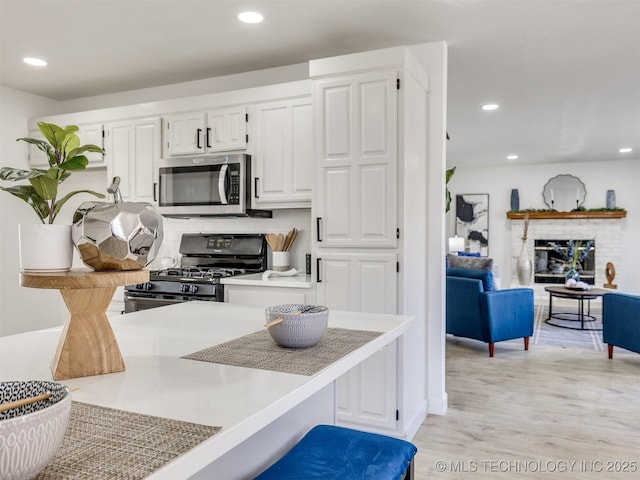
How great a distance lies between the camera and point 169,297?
351cm

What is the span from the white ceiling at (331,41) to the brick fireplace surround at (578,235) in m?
4.08

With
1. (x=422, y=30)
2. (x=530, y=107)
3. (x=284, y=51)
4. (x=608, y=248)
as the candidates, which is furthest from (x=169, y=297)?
(x=608, y=248)

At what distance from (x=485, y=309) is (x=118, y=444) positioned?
14.6 ft

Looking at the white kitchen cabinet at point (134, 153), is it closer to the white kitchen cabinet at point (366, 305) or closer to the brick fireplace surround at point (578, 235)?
the white kitchen cabinet at point (366, 305)

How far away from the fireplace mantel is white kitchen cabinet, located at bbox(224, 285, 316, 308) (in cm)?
677

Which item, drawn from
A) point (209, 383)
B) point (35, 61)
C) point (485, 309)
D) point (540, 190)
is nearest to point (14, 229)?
point (35, 61)

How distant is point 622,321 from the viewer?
446cm

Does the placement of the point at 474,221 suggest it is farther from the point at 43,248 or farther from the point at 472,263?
the point at 43,248

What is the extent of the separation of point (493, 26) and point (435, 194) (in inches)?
42.6

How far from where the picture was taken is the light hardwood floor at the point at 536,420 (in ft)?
8.61

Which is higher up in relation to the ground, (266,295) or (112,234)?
(112,234)

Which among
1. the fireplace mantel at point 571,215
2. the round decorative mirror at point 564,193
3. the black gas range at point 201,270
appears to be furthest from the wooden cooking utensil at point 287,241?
the round decorative mirror at point 564,193

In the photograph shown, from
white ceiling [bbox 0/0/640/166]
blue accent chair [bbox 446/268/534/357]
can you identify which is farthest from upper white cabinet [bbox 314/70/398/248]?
blue accent chair [bbox 446/268/534/357]

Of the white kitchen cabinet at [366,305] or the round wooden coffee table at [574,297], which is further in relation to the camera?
the round wooden coffee table at [574,297]
